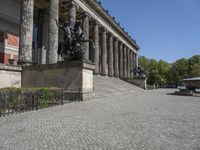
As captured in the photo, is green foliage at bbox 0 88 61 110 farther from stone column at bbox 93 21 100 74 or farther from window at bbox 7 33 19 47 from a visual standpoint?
stone column at bbox 93 21 100 74

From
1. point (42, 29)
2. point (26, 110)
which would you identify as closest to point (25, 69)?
point (26, 110)

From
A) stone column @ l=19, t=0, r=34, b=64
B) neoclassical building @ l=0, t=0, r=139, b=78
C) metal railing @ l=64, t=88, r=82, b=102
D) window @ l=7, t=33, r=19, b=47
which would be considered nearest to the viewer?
metal railing @ l=64, t=88, r=82, b=102

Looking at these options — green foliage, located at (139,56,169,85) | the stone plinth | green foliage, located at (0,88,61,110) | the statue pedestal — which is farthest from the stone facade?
green foliage, located at (139,56,169,85)

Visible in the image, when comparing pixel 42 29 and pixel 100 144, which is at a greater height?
pixel 42 29

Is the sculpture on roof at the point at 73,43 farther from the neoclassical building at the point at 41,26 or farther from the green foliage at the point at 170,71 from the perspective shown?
the green foliage at the point at 170,71

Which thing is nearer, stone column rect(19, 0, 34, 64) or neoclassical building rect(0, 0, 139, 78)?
stone column rect(19, 0, 34, 64)

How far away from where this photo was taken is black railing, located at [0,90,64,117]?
8.39 metres

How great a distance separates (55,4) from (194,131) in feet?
63.9

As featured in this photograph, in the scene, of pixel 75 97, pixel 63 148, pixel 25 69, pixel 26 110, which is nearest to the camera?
pixel 63 148

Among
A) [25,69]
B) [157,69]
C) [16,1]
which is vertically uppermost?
[16,1]

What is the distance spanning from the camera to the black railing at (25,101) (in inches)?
330

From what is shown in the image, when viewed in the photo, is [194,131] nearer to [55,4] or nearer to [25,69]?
[25,69]

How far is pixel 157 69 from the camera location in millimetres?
79875

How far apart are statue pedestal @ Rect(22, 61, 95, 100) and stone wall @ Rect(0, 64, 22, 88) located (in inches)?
18.0
